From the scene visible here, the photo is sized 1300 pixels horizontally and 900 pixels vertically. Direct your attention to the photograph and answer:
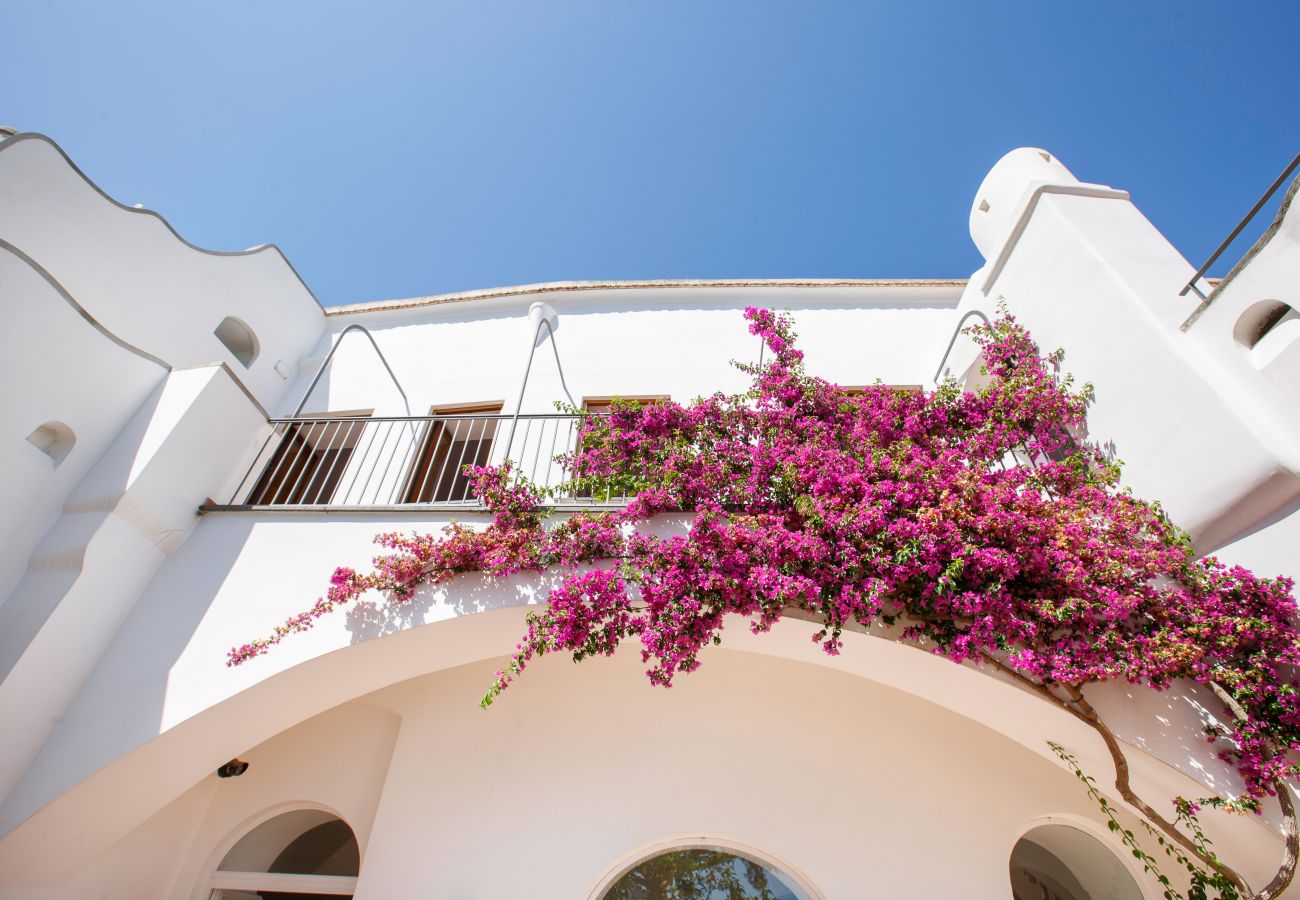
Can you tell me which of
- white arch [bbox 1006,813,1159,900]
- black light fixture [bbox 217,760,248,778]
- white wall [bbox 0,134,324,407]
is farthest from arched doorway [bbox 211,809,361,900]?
white arch [bbox 1006,813,1159,900]

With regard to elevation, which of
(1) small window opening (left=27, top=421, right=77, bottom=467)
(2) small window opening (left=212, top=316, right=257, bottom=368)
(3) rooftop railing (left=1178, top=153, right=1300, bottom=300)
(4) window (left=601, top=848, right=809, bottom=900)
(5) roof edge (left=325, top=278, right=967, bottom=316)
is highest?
(5) roof edge (left=325, top=278, right=967, bottom=316)

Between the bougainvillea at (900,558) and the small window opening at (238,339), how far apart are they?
4.78 meters

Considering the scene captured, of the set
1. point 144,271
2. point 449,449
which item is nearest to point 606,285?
point 449,449

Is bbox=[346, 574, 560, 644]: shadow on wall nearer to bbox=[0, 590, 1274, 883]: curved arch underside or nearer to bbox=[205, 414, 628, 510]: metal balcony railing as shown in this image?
bbox=[0, 590, 1274, 883]: curved arch underside

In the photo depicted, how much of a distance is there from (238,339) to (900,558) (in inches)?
309

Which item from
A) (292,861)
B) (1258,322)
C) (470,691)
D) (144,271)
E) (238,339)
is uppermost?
(238,339)

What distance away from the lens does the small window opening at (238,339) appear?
741 centimetres

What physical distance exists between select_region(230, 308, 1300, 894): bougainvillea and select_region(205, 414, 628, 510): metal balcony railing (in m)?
1.21

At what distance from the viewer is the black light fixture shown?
5.04 m

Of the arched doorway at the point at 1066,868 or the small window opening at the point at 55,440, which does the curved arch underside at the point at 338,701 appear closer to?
the arched doorway at the point at 1066,868

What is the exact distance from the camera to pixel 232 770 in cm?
504

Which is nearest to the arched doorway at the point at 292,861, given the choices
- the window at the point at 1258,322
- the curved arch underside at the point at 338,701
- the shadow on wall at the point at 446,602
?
the curved arch underside at the point at 338,701

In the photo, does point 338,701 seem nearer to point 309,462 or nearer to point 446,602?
point 446,602

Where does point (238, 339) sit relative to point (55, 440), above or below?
above
